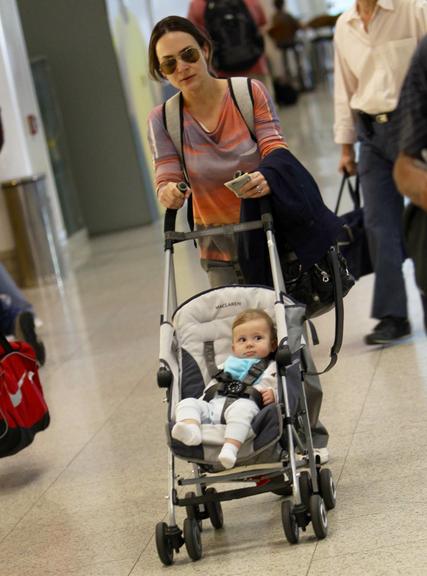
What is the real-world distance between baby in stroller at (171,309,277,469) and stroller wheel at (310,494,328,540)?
293mm

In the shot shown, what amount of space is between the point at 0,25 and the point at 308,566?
8.96 metres

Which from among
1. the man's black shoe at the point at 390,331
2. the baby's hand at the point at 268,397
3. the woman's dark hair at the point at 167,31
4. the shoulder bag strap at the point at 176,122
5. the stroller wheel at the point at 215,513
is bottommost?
the man's black shoe at the point at 390,331

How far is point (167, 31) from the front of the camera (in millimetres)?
4172

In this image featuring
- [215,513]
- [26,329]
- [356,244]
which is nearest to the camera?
[215,513]

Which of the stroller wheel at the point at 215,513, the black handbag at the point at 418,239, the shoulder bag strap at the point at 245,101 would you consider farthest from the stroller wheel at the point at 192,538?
the shoulder bag strap at the point at 245,101

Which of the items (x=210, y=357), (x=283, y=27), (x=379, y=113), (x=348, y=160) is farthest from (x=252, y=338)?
(x=283, y=27)

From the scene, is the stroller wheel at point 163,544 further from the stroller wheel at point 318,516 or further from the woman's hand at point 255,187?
the woman's hand at point 255,187

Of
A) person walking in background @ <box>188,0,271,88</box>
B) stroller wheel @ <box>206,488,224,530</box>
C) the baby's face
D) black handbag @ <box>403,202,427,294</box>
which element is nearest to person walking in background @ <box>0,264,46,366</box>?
stroller wheel @ <box>206,488,224,530</box>

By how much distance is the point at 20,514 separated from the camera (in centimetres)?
478

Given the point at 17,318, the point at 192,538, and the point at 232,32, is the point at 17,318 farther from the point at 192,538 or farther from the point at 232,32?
the point at 232,32

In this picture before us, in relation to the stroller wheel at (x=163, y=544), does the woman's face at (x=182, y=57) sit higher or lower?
higher

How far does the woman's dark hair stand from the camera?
4176 mm

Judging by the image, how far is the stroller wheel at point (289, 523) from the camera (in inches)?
146

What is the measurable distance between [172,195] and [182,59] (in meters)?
0.48
